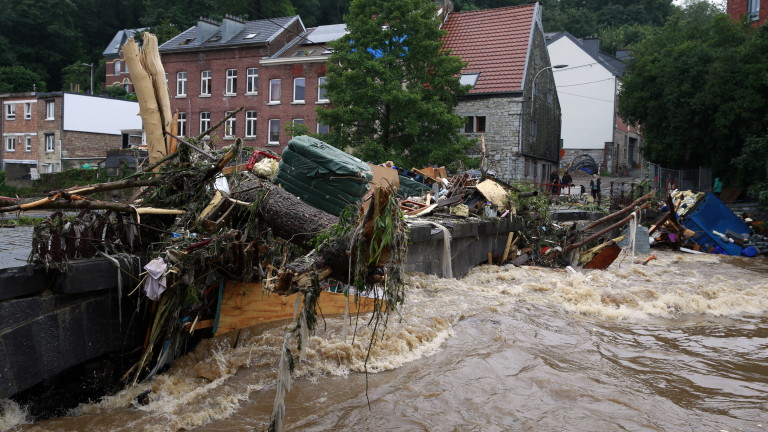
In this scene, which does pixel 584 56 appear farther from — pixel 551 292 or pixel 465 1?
pixel 551 292

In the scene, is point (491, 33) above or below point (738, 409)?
above

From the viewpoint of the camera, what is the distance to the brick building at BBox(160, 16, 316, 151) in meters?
39.4

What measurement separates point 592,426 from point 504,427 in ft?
2.41

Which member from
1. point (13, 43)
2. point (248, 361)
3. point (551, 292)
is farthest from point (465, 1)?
point (248, 361)

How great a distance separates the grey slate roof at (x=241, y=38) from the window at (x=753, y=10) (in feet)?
82.6

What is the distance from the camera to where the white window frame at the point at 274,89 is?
130ft

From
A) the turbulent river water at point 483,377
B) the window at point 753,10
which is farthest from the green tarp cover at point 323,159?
the window at point 753,10

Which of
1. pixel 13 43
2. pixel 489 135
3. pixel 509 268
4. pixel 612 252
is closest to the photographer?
pixel 509 268

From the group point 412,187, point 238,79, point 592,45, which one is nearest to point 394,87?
point 412,187

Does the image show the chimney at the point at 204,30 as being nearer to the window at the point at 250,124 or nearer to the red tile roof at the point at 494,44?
the window at the point at 250,124

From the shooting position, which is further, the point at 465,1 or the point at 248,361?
the point at 465,1

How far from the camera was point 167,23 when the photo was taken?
57.3 m

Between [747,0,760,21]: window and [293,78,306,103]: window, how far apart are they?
23222 millimetres

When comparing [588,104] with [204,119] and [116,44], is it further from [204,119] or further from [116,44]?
[116,44]
